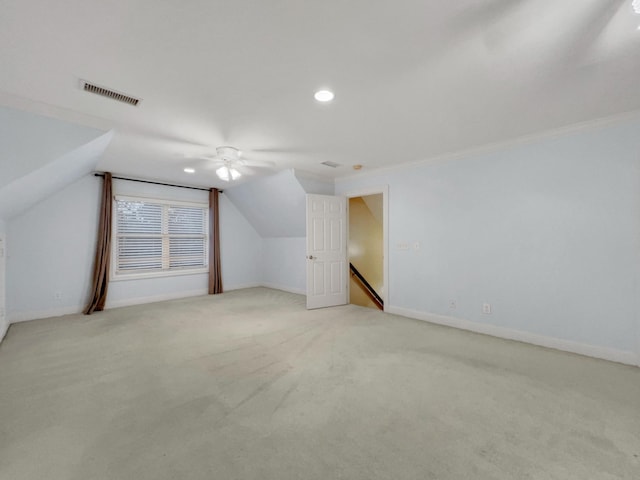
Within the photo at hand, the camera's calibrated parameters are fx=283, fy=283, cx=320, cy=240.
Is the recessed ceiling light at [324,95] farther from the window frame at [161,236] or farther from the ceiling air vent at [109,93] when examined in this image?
the window frame at [161,236]

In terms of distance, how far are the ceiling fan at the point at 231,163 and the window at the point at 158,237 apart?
75.8 inches

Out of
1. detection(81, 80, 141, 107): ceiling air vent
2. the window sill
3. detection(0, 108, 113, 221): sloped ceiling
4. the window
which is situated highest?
detection(81, 80, 141, 107): ceiling air vent

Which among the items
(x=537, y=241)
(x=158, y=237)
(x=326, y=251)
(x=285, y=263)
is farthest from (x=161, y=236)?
(x=537, y=241)

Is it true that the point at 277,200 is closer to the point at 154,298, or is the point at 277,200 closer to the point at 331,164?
the point at 331,164

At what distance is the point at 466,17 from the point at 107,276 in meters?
5.96

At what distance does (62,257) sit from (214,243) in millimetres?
2546

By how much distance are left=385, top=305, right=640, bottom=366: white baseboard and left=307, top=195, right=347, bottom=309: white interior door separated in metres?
1.31

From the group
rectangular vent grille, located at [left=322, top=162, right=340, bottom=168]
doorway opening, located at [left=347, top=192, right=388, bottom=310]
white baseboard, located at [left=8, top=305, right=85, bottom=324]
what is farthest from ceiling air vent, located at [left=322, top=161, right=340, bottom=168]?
white baseboard, located at [left=8, top=305, right=85, bottom=324]

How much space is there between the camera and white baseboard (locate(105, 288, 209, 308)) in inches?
201

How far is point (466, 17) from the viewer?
1531mm

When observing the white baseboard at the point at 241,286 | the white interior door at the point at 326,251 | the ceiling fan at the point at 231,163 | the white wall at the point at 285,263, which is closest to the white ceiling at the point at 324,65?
the ceiling fan at the point at 231,163

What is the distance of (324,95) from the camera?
2.35 metres

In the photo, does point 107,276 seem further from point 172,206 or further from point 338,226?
point 338,226

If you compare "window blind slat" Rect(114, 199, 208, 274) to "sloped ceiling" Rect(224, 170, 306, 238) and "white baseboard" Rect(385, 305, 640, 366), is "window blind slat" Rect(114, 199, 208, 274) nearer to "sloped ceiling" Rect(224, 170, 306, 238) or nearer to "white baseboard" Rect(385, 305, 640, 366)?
"sloped ceiling" Rect(224, 170, 306, 238)
